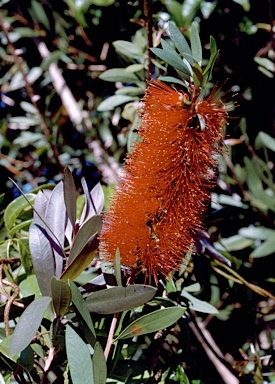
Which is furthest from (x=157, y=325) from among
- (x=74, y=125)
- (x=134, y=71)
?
(x=74, y=125)

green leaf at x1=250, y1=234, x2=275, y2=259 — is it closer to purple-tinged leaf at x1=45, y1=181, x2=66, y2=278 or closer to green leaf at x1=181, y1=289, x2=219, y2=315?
green leaf at x1=181, y1=289, x2=219, y2=315

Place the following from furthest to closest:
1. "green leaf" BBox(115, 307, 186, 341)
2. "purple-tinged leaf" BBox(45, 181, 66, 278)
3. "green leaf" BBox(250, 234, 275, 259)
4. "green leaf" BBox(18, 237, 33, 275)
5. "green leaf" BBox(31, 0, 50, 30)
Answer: "green leaf" BBox(31, 0, 50, 30) → "green leaf" BBox(250, 234, 275, 259) → "green leaf" BBox(18, 237, 33, 275) → "purple-tinged leaf" BBox(45, 181, 66, 278) → "green leaf" BBox(115, 307, 186, 341)

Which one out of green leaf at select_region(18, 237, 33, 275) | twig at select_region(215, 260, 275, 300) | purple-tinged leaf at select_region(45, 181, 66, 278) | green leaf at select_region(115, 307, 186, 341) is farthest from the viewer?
twig at select_region(215, 260, 275, 300)

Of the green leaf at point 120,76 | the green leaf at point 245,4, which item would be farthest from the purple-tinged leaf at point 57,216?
the green leaf at point 245,4

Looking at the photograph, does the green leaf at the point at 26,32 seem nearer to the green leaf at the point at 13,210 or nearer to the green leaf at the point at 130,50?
the green leaf at the point at 130,50

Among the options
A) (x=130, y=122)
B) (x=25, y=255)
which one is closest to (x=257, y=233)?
(x=130, y=122)

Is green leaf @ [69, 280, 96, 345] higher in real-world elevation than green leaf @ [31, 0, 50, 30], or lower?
lower

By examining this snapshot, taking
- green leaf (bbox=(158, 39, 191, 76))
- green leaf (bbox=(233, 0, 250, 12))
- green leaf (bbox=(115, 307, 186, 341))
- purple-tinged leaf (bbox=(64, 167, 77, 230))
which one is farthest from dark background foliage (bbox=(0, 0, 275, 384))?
green leaf (bbox=(158, 39, 191, 76))
